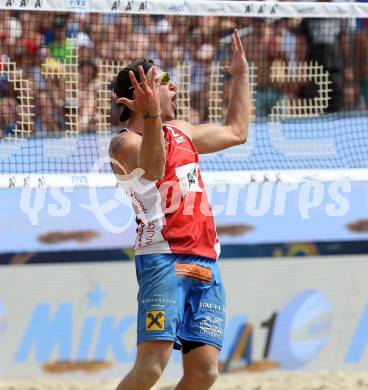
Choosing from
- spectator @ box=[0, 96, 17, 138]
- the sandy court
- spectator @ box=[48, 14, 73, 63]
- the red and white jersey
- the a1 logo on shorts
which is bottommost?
the sandy court

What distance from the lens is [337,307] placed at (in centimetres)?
779

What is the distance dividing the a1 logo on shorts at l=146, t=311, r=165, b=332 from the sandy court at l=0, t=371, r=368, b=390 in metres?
2.71

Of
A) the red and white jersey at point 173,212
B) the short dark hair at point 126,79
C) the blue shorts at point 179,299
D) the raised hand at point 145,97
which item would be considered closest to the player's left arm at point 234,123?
the red and white jersey at point 173,212

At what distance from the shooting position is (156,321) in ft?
15.6

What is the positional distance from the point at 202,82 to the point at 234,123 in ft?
7.93

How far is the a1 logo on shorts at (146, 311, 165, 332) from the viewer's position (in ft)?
15.6

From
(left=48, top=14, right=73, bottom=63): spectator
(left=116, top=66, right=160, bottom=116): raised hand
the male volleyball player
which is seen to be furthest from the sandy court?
(left=116, top=66, right=160, bottom=116): raised hand

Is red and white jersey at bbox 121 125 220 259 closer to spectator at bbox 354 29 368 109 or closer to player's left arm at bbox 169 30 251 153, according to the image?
player's left arm at bbox 169 30 251 153

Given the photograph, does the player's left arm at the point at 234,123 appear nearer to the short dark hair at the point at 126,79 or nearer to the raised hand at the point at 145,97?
the short dark hair at the point at 126,79

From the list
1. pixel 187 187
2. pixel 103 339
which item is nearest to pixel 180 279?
pixel 187 187

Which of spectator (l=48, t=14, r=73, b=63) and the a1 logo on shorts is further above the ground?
spectator (l=48, t=14, r=73, b=63)

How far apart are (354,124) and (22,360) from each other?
3.56 metres

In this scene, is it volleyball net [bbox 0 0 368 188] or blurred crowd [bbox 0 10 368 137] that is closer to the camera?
volleyball net [bbox 0 0 368 188]

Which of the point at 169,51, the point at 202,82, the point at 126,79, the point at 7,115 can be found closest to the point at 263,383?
the point at 202,82
